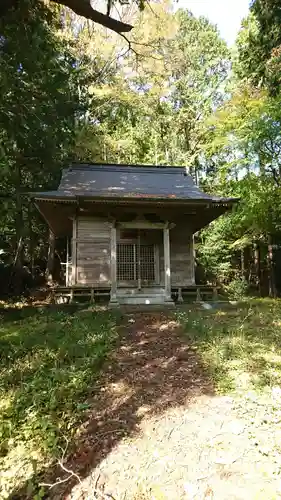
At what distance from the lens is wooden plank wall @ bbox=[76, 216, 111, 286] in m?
13.0

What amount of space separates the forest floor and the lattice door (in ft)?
21.3

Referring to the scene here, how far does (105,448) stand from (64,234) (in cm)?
1462

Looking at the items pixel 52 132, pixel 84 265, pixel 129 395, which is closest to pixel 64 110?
pixel 52 132

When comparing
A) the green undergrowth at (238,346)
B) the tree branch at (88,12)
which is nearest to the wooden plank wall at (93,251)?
the green undergrowth at (238,346)

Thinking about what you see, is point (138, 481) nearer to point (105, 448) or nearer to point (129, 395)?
point (105, 448)

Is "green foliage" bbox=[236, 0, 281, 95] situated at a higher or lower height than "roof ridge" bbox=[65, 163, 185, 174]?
higher

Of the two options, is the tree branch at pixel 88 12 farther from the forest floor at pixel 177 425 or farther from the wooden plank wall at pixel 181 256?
the wooden plank wall at pixel 181 256

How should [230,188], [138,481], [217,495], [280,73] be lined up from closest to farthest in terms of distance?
[217,495] → [138,481] → [280,73] → [230,188]

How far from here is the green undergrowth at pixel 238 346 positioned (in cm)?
495

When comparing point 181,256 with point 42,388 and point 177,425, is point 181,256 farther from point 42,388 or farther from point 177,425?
point 177,425

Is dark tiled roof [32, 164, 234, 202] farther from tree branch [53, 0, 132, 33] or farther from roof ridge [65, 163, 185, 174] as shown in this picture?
tree branch [53, 0, 132, 33]

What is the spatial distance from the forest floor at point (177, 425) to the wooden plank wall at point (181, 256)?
7012 mm

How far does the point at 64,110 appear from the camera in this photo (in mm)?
13312

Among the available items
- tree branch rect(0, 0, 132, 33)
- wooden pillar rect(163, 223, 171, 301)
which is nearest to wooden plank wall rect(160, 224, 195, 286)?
wooden pillar rect(163, 223, 171, 301)
